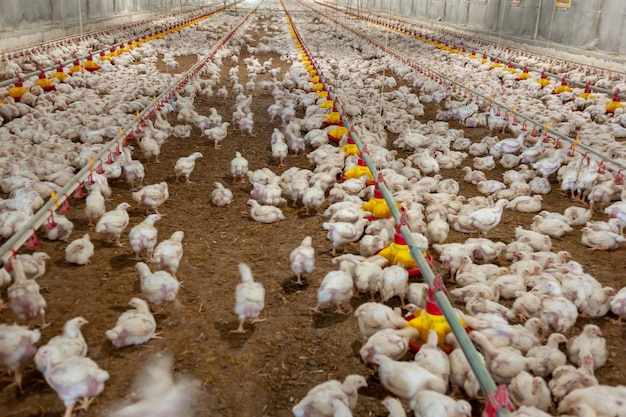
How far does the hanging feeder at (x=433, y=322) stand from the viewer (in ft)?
11.8

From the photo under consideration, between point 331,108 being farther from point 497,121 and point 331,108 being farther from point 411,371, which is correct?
point 411,371

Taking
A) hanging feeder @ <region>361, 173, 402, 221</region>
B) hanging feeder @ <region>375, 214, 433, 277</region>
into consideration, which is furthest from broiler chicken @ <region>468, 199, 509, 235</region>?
hanging feeder @ <region>375, 214, 433, 277</region>

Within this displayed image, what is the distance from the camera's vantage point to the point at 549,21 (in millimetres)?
20672

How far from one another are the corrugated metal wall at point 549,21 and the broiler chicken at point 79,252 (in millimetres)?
16591

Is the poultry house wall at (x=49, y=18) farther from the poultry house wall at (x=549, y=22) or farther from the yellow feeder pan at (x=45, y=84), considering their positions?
the poultry house wall at (x=549, y=22)

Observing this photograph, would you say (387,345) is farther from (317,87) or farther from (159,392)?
(317,87)

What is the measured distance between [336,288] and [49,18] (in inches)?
818

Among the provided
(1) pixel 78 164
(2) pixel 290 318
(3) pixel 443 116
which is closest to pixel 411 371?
(2) pixel 290 318

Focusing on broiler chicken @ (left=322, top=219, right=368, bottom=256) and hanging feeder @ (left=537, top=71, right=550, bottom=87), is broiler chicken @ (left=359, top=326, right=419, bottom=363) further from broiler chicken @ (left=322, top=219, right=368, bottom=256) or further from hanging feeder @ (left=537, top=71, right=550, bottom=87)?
hanging feeder @ (left=537, top=71, right=550, bottom=87)

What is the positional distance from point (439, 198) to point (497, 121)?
420 centimetres

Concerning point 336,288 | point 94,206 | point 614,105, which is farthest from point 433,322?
point 614,105

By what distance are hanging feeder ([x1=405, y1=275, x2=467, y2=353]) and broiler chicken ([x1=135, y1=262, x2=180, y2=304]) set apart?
6.00ft

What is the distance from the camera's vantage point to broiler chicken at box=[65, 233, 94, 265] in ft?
15.7

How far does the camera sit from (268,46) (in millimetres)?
22172
